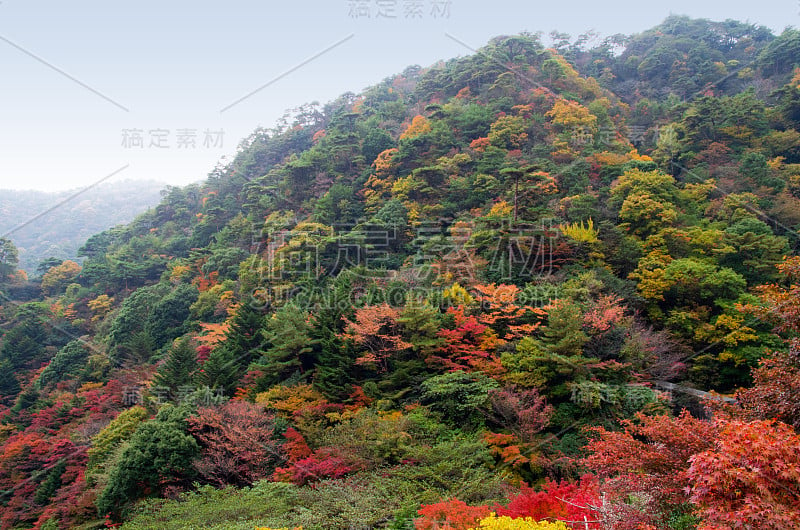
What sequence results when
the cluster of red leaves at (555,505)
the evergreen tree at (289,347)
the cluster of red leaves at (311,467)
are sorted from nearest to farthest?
the cluster of red leaves at (555,505)
the cluster of red leaves at (311,467)
the evergreen tree at (289,347)

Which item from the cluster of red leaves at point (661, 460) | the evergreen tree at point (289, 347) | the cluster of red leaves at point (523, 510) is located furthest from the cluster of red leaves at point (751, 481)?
the evergreen tree at point (289, 347)

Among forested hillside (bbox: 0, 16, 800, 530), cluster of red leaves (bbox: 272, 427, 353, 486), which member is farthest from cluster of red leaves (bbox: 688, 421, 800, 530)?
cluster of red leaves (bbox: 272, 427, 353, 486)

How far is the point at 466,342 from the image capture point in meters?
13.7

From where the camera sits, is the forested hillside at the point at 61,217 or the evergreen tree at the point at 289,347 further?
the forested hillside at the point at 61,217

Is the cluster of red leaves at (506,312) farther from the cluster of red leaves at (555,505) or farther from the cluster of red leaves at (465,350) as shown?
the cluster of red leaves at (555,505)

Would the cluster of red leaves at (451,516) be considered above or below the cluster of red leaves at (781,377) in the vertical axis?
below

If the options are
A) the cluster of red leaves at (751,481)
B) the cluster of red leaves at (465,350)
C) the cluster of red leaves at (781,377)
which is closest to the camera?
the cluster of red leaves at (751,481)

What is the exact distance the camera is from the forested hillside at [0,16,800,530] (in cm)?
689

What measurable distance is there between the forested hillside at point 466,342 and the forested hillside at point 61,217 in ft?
151

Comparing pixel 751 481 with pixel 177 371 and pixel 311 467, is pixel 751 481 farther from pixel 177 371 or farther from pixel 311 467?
pixel 177 371

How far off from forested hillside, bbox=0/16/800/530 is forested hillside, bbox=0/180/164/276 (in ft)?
151

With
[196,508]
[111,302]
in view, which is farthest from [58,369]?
[196,508]

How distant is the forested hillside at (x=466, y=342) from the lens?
689 centimetres

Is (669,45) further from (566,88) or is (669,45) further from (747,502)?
(747,502)
